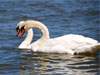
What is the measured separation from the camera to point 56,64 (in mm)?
15242

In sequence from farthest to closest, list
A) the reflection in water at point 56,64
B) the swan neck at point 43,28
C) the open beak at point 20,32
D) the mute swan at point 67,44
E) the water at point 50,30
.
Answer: the open beak at point 20,32 < the swan neck at point 43,28 < the mute swan at point 67,44 < the water at point 50,30 < the reflection in water at point 56,64

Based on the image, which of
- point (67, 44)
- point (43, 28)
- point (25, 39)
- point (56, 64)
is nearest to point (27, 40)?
point (25, 39)

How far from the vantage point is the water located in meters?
14.6

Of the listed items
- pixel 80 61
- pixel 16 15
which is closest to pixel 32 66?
pixel 80 61

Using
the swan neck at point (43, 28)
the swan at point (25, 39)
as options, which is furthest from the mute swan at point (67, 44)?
the swan at point (25, 39)

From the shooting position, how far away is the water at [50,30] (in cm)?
1462

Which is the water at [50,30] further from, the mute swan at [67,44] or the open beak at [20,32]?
the open beak at [20,32]

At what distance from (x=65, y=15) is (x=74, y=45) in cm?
→ 628

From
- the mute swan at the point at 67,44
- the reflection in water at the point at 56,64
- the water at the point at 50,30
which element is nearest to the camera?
the reflection in water at the point at 56,64

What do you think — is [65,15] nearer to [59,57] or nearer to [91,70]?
[59,57]

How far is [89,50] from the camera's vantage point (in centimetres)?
1634

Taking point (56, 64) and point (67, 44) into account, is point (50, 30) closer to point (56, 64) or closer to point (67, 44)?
point (67, 44)

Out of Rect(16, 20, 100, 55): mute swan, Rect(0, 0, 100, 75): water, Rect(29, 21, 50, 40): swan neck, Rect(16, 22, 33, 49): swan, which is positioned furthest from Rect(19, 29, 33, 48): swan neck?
Rect(29, 21, 50, 40): swan neck

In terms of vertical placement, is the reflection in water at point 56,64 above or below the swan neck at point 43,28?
below
